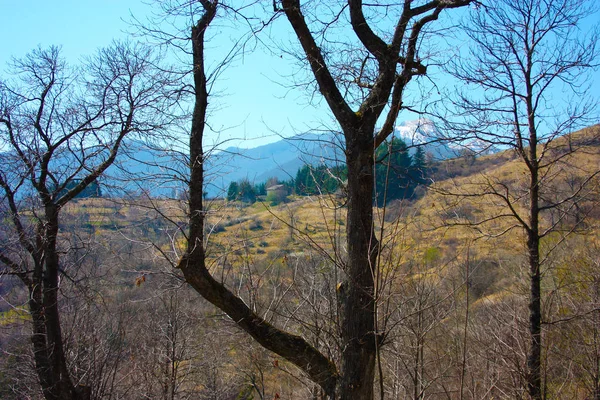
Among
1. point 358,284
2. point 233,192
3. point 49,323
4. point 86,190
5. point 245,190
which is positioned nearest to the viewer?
point 358,284

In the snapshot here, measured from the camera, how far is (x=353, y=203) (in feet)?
11.1

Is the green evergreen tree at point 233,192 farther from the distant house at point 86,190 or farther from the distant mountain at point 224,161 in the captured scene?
the distant house at point 86,190

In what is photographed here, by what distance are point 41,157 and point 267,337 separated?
5240 millimetres

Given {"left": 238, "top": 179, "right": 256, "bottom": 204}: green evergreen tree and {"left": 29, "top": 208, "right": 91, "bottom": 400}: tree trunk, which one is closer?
{"left": 238, "top": 179, "right": 256, "bottom": 204}: green evergreen tree

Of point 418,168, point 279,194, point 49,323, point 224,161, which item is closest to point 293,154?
point 224,161

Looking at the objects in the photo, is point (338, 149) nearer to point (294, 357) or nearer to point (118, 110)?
point (294, 357)

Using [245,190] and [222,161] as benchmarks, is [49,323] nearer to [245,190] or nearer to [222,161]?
[222,161]

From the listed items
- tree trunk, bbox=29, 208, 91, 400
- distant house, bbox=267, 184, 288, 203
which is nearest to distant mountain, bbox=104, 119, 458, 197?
distant house, bbox=267, 184, 288, 203

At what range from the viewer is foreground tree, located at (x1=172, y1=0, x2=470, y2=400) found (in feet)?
10.7

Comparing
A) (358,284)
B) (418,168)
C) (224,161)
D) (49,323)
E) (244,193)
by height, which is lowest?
(49,323)

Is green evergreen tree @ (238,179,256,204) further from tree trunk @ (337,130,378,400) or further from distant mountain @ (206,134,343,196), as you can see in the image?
tree trunk @ (337,130,378,400)

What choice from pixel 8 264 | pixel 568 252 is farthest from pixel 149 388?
pixel 568 252

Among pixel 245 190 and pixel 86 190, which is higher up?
pixel 86 190

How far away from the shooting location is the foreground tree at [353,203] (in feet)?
10.7
